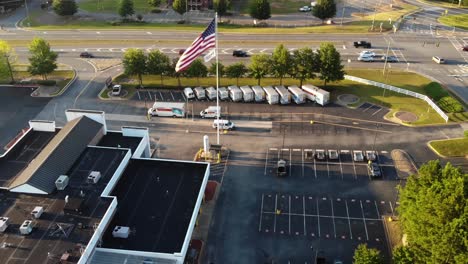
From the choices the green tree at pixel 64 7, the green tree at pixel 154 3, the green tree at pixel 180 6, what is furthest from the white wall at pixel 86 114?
the green tree at pixel 154 3

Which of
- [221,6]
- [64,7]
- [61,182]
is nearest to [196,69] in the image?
[61,182]

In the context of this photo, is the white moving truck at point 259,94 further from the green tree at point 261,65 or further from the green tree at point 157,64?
the green tree at point 157,64

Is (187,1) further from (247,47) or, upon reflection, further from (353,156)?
(353,156)

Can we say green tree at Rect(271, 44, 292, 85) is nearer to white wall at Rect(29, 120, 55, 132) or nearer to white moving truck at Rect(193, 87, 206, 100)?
white moving truck at Rect(193, 87, 206, 100)

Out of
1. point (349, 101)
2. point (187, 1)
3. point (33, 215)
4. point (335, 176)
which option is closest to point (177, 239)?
point (33, 215)

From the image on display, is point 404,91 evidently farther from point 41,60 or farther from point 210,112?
point 41,60

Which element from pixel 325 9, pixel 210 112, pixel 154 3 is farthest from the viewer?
pixel 154 3
